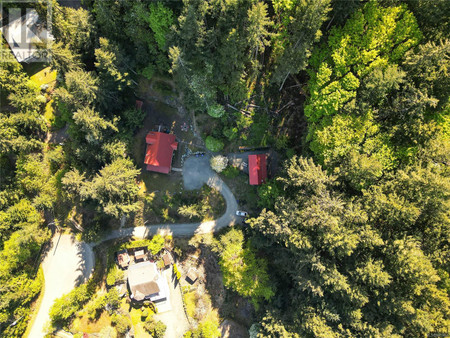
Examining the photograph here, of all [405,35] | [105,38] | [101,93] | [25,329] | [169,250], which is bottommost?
[25,329]

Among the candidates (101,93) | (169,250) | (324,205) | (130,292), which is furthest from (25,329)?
(324,205)

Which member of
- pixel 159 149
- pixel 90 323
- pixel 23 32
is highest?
pixel 23 32

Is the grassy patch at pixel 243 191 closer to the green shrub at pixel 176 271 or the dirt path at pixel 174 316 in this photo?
the green shrub at pixel 176 271

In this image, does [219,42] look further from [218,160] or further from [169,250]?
[169,250]

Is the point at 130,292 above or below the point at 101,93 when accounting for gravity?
below

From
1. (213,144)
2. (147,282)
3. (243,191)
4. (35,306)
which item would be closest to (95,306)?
(147,282)

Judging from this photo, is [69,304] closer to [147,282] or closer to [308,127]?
[147,282]
